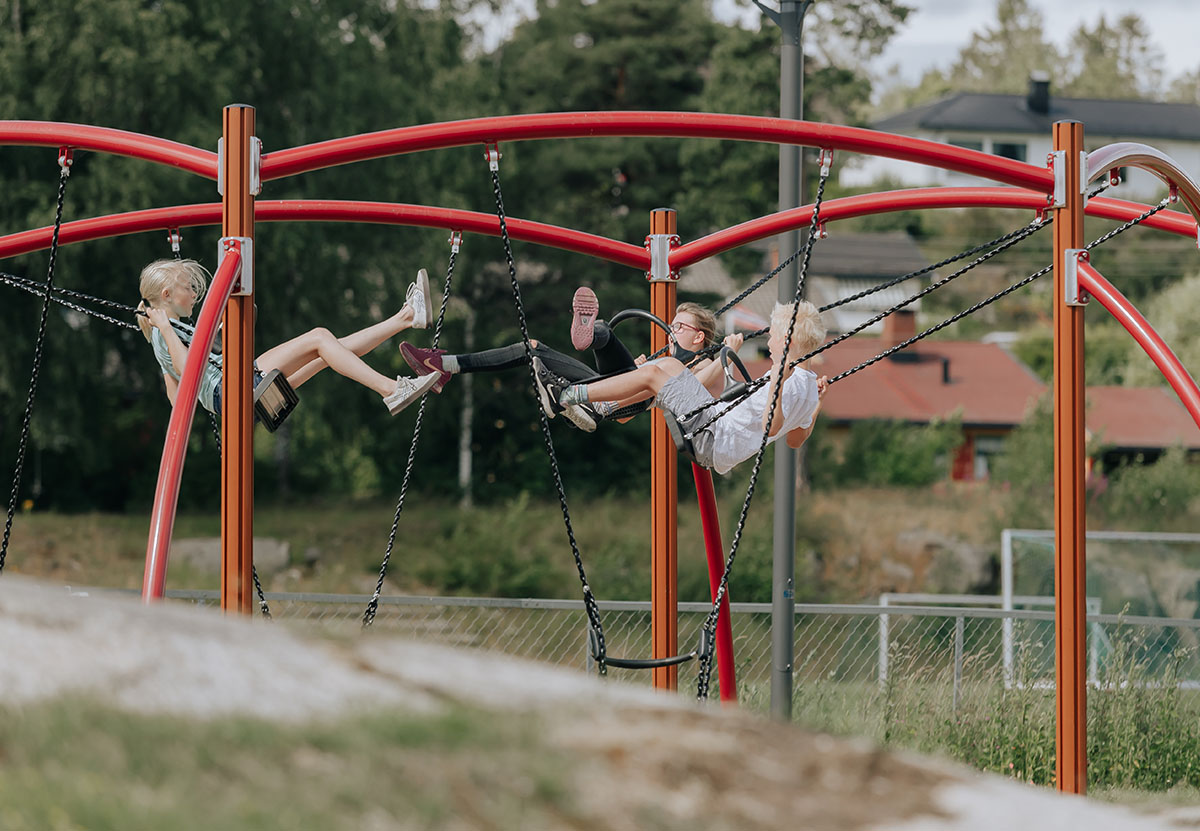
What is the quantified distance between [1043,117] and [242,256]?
66419 millimetres

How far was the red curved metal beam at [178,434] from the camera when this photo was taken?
476 centimetres

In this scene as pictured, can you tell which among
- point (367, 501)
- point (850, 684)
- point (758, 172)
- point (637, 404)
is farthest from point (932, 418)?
point (637, 404)

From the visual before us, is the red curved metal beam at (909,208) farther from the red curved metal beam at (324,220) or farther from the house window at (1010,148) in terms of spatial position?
the house window at (1010,148)

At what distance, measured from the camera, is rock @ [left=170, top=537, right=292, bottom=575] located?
810 inches

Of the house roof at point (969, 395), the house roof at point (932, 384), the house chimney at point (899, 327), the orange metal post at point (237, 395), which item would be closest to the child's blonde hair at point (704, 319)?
the orange metal post at point (237, 395)

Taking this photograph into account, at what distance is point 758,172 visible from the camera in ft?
103

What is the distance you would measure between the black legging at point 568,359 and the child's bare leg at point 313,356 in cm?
44

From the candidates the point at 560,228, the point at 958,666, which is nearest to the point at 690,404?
the point at 560,228

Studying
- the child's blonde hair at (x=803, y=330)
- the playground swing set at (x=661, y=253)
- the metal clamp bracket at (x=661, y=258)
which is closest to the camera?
the playground swing set at (x=661, y=253)

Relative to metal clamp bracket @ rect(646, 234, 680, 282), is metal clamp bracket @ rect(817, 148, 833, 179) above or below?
above

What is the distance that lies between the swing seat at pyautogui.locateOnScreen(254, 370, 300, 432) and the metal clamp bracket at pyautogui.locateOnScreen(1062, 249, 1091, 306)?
3611mm

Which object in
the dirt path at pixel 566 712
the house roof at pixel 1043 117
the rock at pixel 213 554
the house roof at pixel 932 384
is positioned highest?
the house roof at pixel 1043 117

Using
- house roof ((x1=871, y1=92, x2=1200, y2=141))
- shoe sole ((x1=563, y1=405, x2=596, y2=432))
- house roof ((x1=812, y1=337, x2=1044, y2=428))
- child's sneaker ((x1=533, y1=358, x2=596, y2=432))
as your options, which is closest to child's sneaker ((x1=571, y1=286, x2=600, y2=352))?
child's sneaker ((x1=533, y1=358, x2=596, y2=432))

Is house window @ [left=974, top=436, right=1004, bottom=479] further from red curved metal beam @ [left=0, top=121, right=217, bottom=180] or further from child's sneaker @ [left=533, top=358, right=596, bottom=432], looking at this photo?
red curved metal beam @ [left=0, top=121, right=217, bottom=180]
